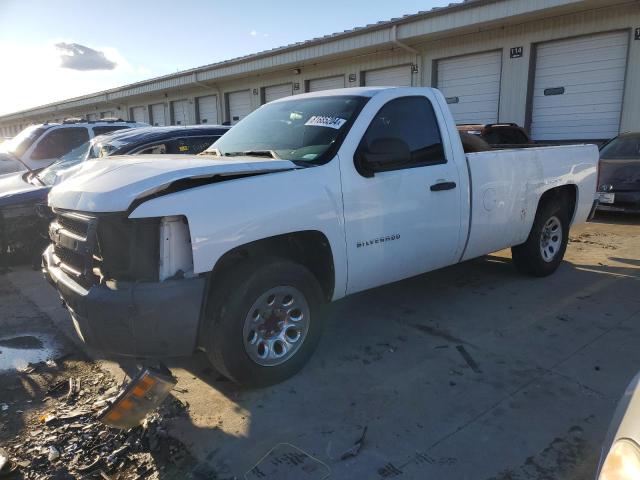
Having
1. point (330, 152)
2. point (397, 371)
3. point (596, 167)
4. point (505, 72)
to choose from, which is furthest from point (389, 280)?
point (505, 72)

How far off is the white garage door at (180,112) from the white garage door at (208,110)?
1.18m

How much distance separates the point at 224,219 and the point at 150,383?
1.02 metres

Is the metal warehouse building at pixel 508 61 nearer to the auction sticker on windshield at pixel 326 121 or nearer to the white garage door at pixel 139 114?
the auction sticker on windshield at pixel 326 121

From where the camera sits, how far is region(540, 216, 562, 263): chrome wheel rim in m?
5.85

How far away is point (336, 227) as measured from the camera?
3.54 m

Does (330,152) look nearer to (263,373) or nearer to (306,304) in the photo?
(306,304)

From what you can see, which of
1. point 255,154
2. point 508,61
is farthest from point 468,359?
point 508,61

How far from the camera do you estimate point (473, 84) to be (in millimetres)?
14656

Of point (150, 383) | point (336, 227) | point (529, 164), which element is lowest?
point (150, 383)

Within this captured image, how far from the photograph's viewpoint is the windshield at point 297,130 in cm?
376

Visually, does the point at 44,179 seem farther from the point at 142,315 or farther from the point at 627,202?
the point at 627,202

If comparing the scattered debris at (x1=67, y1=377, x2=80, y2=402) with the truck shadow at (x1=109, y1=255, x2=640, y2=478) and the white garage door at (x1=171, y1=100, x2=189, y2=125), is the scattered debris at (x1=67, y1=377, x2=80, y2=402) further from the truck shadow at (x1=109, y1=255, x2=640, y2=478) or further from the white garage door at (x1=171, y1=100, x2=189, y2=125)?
the white garage door at (x1=171, y1=100, x2=189, y2=125)

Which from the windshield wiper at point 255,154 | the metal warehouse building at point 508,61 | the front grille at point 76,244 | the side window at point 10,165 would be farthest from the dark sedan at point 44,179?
the metal warehouse building at point 508,61

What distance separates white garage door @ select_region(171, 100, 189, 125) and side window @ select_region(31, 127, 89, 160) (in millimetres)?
16046
